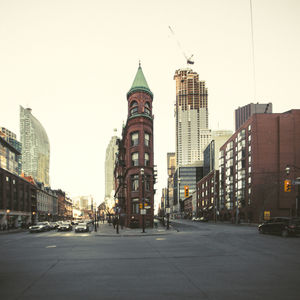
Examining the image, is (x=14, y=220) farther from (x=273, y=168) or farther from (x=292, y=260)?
(x=292, y=260)

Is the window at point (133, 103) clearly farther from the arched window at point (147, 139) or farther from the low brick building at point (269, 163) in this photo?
the low brick building at point (269, 163)

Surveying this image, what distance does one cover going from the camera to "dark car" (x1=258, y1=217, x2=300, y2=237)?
87.6 ft

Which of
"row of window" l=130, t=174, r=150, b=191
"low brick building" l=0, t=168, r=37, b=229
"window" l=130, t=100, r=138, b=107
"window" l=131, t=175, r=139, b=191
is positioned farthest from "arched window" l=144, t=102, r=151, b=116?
"low brick building" l=0, t=168, r=37, b=229

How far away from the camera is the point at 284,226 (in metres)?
27.5

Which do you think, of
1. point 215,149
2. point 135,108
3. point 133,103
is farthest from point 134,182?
point 215,149

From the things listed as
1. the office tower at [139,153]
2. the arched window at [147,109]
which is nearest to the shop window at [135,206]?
the office tower at [139,153]

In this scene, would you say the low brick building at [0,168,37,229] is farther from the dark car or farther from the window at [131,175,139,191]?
the dark car

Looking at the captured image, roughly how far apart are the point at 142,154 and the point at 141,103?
8.24 metres

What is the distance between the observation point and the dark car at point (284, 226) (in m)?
26.7

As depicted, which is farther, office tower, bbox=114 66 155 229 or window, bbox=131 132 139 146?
window, bbox=131 132 139 146

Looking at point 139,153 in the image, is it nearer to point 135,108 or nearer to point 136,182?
point 136,182

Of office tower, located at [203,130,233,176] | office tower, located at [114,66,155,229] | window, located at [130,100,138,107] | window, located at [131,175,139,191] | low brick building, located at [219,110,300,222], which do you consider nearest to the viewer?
office tower, located at [114,66,155,229]

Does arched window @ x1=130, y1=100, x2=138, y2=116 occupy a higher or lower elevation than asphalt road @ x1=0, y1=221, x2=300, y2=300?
higher

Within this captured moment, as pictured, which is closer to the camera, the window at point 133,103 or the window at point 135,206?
the window at point 135,206
